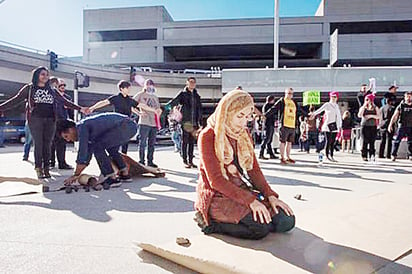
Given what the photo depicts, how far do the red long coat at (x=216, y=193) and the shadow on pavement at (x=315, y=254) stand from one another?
174 mm

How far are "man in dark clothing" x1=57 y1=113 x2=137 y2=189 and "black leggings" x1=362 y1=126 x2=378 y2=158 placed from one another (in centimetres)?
570

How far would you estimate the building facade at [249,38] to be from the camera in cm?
3866

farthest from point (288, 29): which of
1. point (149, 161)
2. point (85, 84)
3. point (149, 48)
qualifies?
point (149, 161)

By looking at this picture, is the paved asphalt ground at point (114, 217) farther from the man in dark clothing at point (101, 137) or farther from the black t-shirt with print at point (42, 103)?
the black t-shirt with print at point (42, 103)

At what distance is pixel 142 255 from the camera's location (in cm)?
246

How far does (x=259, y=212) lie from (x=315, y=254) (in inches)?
17.1

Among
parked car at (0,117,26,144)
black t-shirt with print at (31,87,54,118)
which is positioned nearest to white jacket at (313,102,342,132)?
black t-shirt with print at (31,87,54,118)

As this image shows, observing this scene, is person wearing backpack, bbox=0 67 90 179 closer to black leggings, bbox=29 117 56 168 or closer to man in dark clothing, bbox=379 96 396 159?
black leggings, bbox=29 117 56 168

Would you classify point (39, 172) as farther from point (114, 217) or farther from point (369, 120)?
point (369, 120)

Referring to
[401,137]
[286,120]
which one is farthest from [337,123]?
[401,137]

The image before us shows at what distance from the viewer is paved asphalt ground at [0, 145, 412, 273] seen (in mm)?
2324

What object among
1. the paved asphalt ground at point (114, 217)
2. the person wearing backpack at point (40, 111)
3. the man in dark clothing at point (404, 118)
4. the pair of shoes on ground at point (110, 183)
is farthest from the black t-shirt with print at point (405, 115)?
the person wearing backpack at point (40, 111)

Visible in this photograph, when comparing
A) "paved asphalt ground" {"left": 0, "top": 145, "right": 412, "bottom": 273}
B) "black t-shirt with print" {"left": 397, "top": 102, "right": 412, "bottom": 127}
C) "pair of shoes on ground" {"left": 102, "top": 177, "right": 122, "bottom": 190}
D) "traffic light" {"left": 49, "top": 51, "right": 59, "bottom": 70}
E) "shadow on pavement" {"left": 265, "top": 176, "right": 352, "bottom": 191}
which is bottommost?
"paved asphalt ground" {"left": 0, "top": 145, "right": 412, "bottom": 273}

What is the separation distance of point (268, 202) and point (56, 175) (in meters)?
4.54
